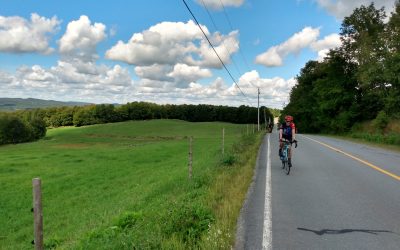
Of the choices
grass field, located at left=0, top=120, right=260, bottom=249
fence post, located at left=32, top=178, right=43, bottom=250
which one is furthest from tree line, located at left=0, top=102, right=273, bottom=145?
fence post, located at left=32, top=178, right=43, bottom=250

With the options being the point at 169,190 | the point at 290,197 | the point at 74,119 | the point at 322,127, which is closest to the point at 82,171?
the point at 169,190

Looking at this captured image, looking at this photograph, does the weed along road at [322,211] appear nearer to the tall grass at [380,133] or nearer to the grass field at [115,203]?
the grass field at [115,203]

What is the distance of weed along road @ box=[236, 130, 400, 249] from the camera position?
19.4ft

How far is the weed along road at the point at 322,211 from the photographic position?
592 centimetres

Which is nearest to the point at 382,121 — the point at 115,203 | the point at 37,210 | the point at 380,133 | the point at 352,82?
the point at 380,133

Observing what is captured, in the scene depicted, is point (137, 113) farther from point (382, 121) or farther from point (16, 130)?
point (382, 121)

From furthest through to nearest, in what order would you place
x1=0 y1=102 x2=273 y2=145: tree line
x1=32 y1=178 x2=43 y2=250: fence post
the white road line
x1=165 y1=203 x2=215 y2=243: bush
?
x1=0 y1=102 x2=273 y2=145: tree line, x1=165 y1=203 x2=215 y2=243: bush, the white road line, x1=32 y1=178 x2=43 y2=250: fence post

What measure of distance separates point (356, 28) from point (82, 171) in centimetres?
4709

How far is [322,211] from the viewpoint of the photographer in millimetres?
7789

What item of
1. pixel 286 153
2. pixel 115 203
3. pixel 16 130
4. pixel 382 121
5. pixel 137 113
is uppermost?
pixel 382 121

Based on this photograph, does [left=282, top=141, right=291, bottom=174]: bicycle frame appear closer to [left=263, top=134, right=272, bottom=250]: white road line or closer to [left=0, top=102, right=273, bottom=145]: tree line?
[left=263, top=134, right=272, bottom=250]: white road line

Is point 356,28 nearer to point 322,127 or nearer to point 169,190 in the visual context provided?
point 322,127

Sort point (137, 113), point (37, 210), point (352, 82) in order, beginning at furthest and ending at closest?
point (137, 113) → point (352, 82) → point (37, 210)

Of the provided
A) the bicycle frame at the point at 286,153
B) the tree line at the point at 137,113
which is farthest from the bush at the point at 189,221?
the tree line at the point at 137,113
